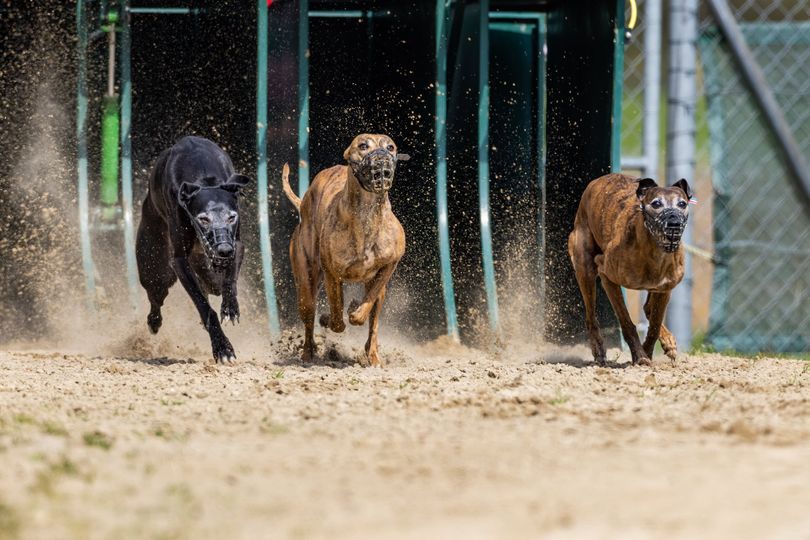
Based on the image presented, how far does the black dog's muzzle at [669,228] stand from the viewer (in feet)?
18.7

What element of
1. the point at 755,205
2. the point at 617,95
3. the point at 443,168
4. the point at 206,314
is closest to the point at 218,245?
the point at 206,314

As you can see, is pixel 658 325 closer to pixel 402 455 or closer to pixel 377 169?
pixel 377 169

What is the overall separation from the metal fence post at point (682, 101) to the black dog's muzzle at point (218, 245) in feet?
8.57

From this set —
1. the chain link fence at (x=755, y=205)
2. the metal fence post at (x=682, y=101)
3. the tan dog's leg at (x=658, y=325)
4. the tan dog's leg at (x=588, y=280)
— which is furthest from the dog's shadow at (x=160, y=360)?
the chain link fence at (x=755, y=205)

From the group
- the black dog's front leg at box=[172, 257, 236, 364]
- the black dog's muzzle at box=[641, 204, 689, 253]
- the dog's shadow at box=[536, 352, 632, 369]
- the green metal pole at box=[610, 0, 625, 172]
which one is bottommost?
the dog's shadow at box=[536, 352, 632, 369]

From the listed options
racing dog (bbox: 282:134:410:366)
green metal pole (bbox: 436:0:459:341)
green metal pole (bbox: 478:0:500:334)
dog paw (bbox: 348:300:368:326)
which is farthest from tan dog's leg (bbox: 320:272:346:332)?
green metal pole (bbox: 478:0:500:334)

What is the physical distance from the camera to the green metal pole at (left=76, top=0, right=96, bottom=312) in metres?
7.11

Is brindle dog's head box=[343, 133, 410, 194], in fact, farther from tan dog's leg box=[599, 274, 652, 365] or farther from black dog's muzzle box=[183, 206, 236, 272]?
tan dog's leg box=[599, 274, 652, 365]

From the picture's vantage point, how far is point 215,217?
5.99 metres

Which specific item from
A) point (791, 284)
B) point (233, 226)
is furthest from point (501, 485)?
point (791, 284)

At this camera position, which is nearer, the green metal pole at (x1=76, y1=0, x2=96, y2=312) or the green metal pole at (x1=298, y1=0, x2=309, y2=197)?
the green metal pole at (x1=76, y1=0, x2=96, y2=312)

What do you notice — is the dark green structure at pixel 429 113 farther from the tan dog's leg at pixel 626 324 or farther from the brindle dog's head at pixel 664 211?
the brindle dog's head at pixel 664 211

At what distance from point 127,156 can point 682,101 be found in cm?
319

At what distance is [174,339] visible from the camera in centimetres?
714
